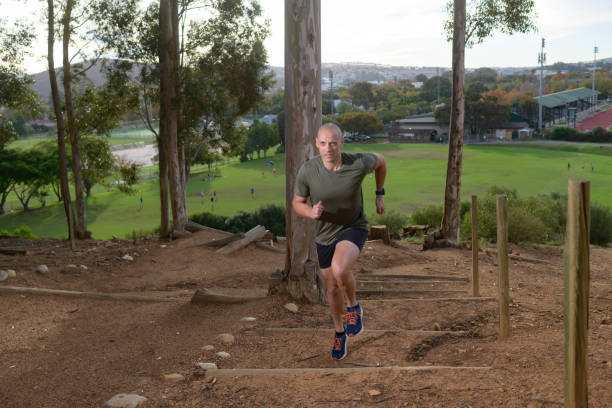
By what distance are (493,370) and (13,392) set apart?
3.96 meters

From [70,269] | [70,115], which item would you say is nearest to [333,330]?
[70,269]

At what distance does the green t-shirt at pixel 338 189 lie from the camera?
4504 millimetres

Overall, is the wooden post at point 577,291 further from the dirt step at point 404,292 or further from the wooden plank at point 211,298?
the dirt step at point 404,292

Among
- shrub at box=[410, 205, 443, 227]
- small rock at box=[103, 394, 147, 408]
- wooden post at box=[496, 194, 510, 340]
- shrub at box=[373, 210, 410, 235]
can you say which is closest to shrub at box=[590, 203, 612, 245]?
shrub at box=[410, 205, 443, 227]

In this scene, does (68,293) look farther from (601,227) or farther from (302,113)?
(601,227)

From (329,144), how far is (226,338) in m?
2.37

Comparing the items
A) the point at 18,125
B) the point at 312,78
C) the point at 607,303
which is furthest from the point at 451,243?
the point at 18,125

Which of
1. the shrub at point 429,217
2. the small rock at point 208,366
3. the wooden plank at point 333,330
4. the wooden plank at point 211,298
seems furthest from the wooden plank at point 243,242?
the shrub at point 429,217

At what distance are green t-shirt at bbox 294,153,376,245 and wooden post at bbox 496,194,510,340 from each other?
1387 mm

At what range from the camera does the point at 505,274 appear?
16.9 feet

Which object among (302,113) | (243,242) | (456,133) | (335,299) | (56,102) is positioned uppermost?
(56,102)

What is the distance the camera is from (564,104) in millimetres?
91438

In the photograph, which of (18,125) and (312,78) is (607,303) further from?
(18,125)

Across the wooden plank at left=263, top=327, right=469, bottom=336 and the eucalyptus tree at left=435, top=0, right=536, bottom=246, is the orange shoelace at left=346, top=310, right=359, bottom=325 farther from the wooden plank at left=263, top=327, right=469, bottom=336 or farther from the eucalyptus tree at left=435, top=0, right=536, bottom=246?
the eucalyptus tree at left=435, top=0, right=536, bottom=246
